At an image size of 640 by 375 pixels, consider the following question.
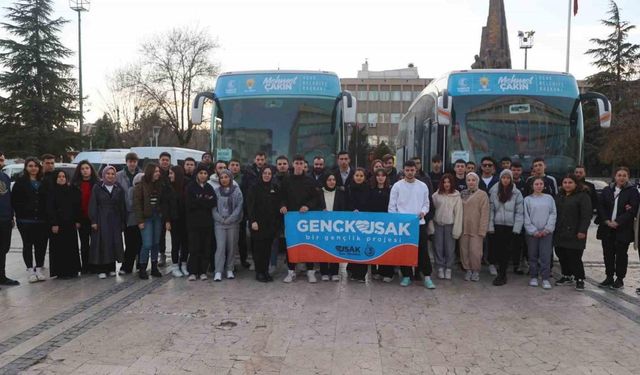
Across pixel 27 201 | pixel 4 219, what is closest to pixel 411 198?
pixel 27 201

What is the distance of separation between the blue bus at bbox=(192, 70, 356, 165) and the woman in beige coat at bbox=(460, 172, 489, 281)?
9.18 ft

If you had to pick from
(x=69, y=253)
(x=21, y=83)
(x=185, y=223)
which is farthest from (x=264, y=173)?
(x=21, y=83)

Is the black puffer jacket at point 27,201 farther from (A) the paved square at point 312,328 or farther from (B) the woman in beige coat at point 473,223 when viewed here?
(B) the woman in beige coat at point 473,223

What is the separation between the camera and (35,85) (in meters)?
32.8

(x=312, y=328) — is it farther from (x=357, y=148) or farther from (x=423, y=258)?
(x=357, y=148)

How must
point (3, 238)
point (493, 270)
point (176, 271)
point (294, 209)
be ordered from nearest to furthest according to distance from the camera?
point (3, 238), point (294, 209), point (176, 271), point (493, 270)

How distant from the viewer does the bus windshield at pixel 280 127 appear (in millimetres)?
9617

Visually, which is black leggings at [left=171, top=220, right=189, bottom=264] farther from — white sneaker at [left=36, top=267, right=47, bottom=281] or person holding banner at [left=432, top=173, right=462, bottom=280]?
person holding banner at [left=432, top=173, right=462, bottom=280]

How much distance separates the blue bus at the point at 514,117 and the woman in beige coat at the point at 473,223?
172cm

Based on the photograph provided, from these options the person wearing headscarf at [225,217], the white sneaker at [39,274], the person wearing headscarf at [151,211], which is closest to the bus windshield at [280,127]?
the person wearing headscarf at [225,217]

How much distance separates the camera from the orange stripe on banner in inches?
300

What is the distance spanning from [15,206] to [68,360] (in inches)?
157

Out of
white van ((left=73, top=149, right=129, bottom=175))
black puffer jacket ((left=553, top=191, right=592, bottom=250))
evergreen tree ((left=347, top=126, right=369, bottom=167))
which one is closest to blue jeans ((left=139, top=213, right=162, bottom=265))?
evergreen tree ((left=347, top=126, right=369, bottom=167))

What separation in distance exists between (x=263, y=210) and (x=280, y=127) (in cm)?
248
